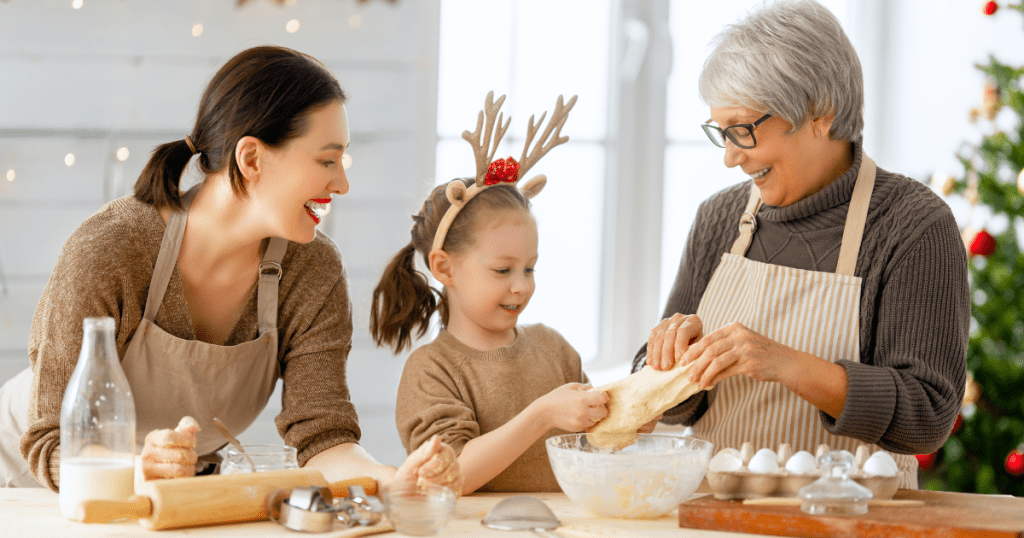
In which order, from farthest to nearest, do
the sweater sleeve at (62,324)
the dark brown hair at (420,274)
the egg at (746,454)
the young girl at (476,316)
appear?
the dark brown hair at (420,274) → the young girl at (476,316) → the sweater sleeve at (62,324) → the egg at (746,454)

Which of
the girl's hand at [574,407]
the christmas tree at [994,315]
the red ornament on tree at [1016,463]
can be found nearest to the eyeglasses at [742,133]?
the girl's hand at [574,407]

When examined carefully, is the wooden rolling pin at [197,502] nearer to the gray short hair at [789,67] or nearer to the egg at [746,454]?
the egg at [746,454]

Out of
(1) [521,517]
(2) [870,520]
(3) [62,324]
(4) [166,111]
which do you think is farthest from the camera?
(4) [166,111]

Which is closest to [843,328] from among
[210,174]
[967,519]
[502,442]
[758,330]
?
[758,330]

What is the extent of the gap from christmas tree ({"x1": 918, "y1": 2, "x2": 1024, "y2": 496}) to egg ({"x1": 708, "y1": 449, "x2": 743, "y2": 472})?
2.11m

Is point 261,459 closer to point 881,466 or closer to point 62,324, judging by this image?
point 62,324

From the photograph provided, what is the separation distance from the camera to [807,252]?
1771 mm

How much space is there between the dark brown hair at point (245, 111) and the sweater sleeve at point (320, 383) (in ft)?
1.02

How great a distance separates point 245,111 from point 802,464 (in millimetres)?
1163

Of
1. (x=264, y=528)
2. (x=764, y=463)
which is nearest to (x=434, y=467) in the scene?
(x=264, y=528)

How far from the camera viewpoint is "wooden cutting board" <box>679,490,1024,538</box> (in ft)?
3.81

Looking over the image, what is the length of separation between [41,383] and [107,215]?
348mm

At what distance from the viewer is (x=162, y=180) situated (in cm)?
174

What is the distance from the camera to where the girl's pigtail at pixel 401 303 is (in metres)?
1.90
